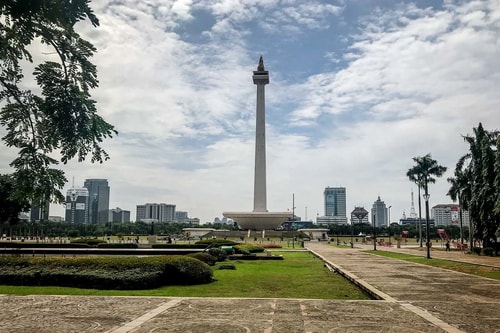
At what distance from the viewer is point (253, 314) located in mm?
10859

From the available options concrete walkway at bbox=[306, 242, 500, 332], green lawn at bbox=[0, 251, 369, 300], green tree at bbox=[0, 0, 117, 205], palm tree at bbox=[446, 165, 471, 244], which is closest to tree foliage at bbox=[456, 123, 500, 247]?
palm tree at bbox=[446, 165, 471, 244]

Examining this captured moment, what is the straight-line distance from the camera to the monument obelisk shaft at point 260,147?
88250 mm

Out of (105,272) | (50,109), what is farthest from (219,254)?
(50,109)

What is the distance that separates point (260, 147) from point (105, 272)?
72952mm

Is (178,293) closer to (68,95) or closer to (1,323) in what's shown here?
(1,323)

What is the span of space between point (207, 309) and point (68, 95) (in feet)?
24.1

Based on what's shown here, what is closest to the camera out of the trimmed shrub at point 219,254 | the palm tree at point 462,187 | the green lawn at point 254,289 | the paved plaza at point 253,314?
the paved plaza at point 253,314

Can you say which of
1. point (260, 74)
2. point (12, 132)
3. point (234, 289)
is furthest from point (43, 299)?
point (260, 74)

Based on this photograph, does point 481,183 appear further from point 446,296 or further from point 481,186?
point 446,296

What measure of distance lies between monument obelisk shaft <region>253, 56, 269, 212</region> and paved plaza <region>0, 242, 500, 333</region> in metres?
73.5

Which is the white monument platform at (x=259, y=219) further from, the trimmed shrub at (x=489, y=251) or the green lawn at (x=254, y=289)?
the green lawn at (x=254, y=289)

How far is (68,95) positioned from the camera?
5.82 m

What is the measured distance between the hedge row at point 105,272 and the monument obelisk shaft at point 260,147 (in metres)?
70.9

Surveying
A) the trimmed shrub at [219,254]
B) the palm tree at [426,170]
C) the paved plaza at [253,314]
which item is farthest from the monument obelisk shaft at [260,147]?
the paved plaza at [253,314]
